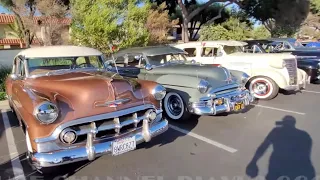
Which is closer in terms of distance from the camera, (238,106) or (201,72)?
(238,106)

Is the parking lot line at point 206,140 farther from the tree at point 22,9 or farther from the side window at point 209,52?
the tree at point 22,9

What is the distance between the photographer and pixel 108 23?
11109mm

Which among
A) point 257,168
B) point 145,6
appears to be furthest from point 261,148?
point 145,6

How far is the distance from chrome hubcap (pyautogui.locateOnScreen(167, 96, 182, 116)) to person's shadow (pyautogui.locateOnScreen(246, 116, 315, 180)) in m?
1.77

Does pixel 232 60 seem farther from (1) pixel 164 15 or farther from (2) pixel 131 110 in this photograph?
(1) pixel 164 15

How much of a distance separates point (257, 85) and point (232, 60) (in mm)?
1039

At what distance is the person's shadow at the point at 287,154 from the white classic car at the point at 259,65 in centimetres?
248

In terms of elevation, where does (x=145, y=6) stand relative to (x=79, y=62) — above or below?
above

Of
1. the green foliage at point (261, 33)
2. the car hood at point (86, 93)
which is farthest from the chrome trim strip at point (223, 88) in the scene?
the green foliage at point (261, 33)

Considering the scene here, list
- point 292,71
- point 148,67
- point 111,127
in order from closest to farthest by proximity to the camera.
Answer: point 111,127 → point 148,67 → point 292,71

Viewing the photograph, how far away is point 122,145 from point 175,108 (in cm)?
247

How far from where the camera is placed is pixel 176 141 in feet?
14.8

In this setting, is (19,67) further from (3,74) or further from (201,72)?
(3,74)

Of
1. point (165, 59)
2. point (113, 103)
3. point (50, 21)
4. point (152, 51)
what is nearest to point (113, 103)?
point (113, 103)
